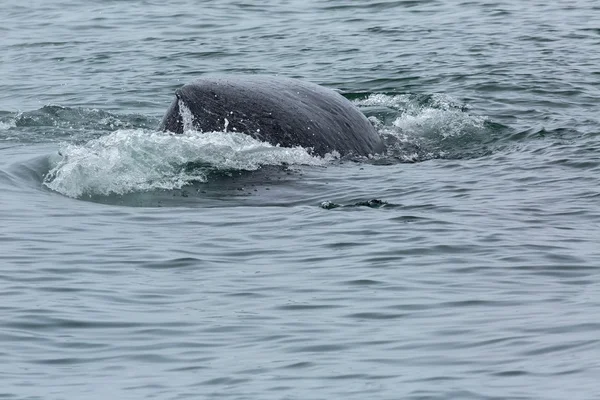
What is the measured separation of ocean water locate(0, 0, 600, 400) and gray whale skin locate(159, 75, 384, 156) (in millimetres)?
146

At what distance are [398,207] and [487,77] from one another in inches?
344

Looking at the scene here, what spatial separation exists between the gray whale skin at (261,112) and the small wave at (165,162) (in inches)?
3.9

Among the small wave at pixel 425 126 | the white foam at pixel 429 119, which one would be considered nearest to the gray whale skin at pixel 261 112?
the small wave at pixel 425 126

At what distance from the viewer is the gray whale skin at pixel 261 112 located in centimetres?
1341

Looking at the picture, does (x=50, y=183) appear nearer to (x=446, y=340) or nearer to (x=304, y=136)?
(x=304, y=136)

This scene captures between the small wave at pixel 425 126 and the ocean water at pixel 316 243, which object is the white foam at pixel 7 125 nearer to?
the ocean water at pixel 316 243

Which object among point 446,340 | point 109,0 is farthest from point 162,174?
point 109,0

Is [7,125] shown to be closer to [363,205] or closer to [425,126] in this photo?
[425,126]

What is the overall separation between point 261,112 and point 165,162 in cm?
109

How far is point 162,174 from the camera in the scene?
538 inches

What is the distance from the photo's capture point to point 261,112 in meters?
13.5

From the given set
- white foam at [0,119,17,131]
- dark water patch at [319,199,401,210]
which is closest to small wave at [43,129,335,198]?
dark water patch at [319,199,401,210]

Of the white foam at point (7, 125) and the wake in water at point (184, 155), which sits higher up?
the wake in water at point (184, 155)

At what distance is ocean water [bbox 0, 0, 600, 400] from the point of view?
26.5ft
